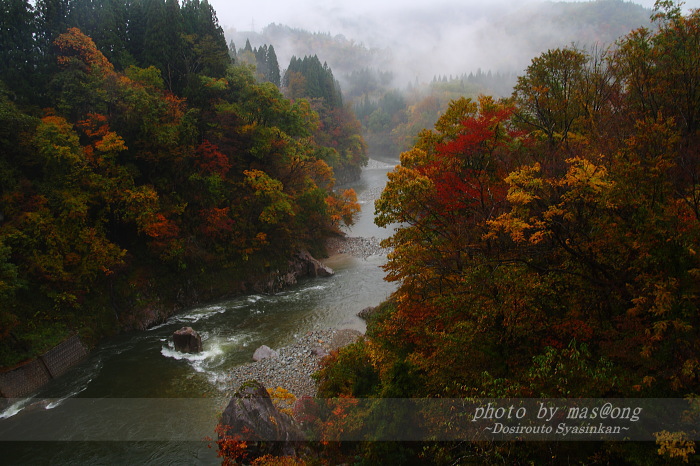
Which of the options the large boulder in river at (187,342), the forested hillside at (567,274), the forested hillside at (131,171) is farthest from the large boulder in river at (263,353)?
the forested hillside at (131,171)

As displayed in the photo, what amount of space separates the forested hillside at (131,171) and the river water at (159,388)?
215 cm

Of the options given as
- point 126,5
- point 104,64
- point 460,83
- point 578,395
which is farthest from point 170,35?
point 460,83

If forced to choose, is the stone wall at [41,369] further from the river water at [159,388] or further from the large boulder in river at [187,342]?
the large boulder in river at [187,342]

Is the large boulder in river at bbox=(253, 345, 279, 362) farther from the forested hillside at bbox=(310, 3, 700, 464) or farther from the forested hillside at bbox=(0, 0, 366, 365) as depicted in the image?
the forested hillside at bbox=(0, 0, 366, 365)

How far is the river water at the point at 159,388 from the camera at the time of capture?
12109 mm

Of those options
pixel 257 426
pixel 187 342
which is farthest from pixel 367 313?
pixel 257 426

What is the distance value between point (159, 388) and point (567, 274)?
16.0 meters

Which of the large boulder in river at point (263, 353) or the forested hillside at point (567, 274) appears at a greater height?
the forested hillside at point (567, 274)

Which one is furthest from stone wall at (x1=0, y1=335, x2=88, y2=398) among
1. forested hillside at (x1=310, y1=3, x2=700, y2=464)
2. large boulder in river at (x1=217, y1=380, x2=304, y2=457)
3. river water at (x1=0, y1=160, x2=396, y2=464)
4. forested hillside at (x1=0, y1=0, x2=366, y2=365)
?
forested hillside at (x1=310, y1=3, x2=700, y2=464)

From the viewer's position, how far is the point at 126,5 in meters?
29.9

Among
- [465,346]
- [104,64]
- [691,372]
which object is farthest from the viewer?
[104,64]

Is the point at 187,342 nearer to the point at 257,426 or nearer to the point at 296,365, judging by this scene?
the point at 296,365

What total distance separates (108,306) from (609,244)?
75.0ft

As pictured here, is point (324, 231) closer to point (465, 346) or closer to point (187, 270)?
point (187, 270)
